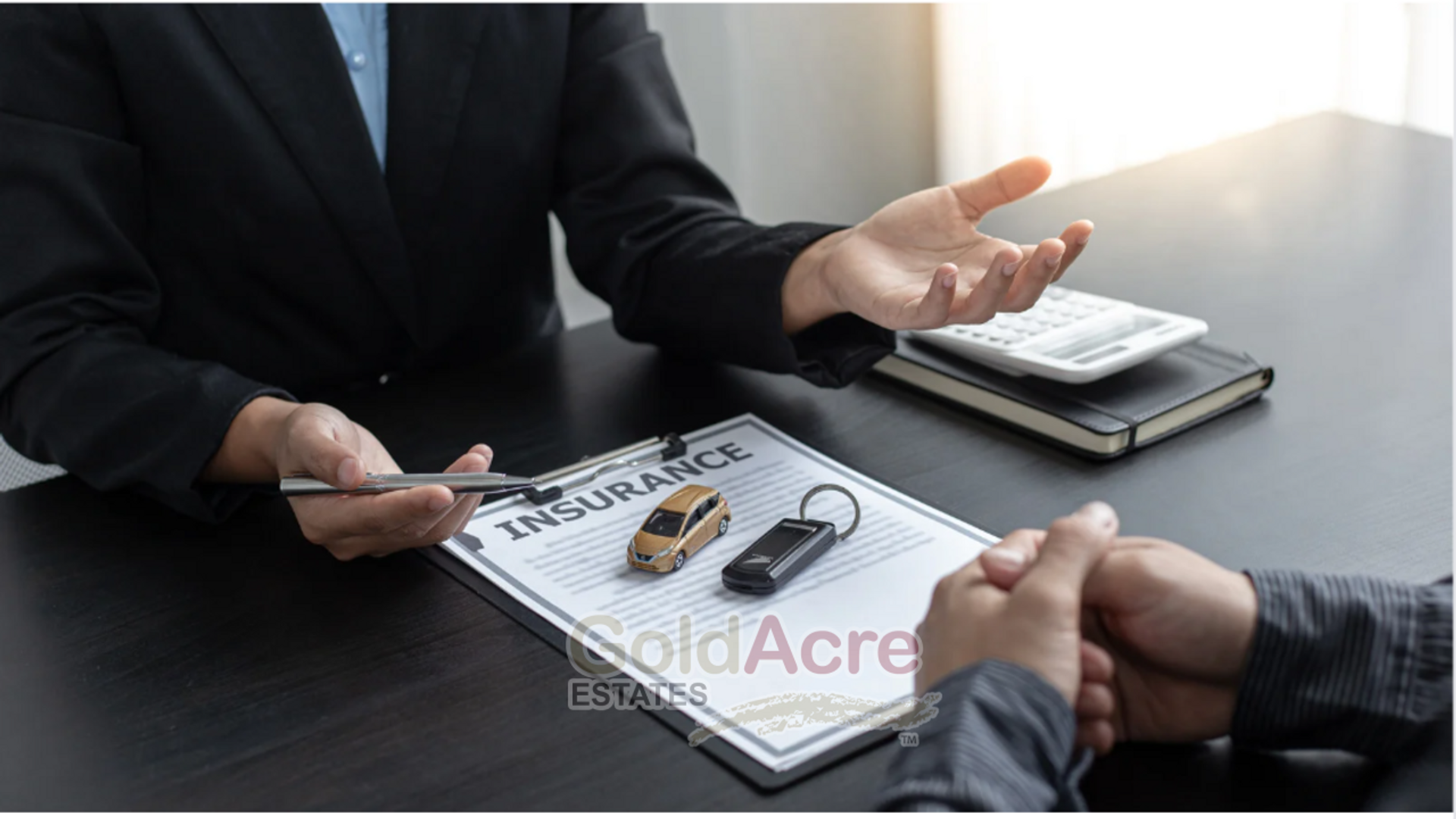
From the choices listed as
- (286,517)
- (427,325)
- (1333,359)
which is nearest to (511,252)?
(427,325)

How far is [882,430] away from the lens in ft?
3.39

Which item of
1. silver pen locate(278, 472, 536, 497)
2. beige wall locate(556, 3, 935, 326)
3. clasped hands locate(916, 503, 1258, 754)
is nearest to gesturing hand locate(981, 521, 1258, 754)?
clasped hands locate(916, 503, 1258, 754)

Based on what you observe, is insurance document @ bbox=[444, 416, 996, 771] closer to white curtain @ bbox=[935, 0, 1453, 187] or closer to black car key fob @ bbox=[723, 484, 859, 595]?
black car key fob @ bbox=[723, 484, 859, 595]

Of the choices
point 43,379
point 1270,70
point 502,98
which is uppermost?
point 502,98

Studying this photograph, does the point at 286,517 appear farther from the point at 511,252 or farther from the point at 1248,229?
the point at 1248,229

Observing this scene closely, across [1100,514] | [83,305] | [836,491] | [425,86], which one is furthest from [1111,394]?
[83,305]

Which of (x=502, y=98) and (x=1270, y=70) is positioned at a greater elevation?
(x=502, y=98)

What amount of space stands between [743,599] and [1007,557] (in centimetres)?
19

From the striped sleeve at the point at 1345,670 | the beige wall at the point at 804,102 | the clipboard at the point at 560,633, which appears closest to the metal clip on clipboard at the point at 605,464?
the clipboard at the point at 560,633

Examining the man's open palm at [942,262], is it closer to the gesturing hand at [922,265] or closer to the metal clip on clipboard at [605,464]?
the gesturing hand at [922,265]

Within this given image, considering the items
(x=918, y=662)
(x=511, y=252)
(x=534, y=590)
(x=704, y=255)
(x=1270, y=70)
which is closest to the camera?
(x=918, y=662)

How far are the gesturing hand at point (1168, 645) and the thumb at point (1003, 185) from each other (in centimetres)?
38

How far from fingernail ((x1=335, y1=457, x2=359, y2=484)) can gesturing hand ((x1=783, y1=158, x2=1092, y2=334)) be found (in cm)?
39

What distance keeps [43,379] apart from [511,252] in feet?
1.70
